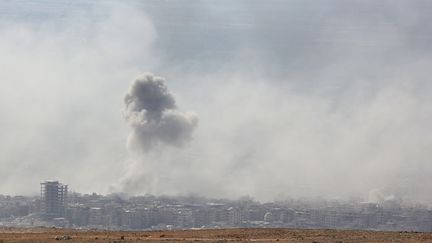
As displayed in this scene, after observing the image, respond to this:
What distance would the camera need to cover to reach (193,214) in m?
123

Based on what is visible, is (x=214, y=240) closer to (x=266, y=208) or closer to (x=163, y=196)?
(x=266, y=208)

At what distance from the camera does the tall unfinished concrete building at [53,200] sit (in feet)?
401

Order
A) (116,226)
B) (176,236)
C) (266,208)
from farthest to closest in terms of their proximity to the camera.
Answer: (266,208) < (116,226) < (176,236)

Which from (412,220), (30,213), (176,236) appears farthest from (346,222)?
(176,236)

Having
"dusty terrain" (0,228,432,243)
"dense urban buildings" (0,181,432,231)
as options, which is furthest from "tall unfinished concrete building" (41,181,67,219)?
"dusty terrain" (0,228,432,243)

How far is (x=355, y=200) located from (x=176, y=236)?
99.1 meters

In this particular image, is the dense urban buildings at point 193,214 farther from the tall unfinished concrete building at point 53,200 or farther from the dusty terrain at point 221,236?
the dusty terrain at point 221,236

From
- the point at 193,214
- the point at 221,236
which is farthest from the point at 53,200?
the point at 221,236

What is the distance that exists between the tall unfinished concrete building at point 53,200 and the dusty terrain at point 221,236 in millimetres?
77000

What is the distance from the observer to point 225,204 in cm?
13500

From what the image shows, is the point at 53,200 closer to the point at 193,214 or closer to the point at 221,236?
the point at 193,214

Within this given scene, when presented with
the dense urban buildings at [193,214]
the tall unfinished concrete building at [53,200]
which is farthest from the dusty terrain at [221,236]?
the tall unfinished concrete building at [53,200]

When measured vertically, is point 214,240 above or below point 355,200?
below

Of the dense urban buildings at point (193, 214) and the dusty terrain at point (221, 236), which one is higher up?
the dense urban buildings at point (193, 214)
